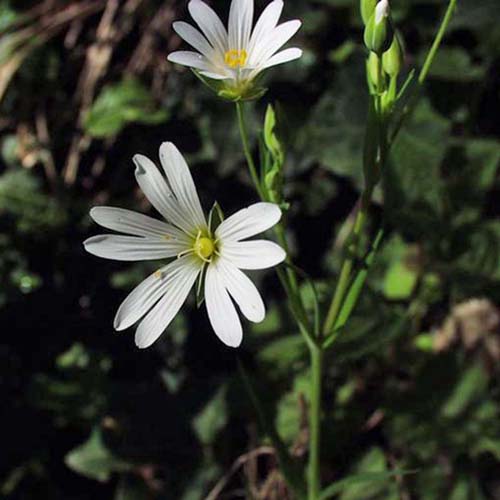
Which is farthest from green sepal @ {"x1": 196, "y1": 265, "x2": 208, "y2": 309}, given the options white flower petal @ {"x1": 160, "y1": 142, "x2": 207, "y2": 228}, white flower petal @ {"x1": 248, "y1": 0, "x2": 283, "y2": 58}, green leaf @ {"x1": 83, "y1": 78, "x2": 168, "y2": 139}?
green leaf @ {"x1": 83, "y1": 78, "x2": 168, "y2": 139}

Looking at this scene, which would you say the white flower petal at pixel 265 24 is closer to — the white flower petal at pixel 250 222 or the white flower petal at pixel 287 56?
the white flower petal at pixel 287 56

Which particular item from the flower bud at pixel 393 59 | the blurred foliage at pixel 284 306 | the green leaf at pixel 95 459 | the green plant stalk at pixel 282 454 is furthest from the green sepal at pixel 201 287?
the green leaf at pixel 95 459

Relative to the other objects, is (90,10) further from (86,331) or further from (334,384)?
(334,384)

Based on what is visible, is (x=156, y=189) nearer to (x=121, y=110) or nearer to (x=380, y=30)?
(x=380, y=30)

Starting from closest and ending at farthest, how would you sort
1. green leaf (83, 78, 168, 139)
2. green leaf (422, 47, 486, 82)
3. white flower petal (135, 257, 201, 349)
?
1. white flower petal (135, 257, 201, 349)
2. green leaf (422, 47, 486, 82)
3. green leaf (83, 78, 168, 139)

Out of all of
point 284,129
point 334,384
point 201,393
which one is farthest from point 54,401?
point 284,129

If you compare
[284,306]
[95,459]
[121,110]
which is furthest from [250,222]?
[121,110]

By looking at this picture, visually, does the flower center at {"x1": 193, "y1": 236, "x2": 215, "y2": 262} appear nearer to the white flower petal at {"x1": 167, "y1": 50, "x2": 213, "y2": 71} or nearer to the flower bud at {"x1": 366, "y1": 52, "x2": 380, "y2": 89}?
the white flower petal at {"x1": 167, "y1": 50, "x2": 213, "y2": 71}
